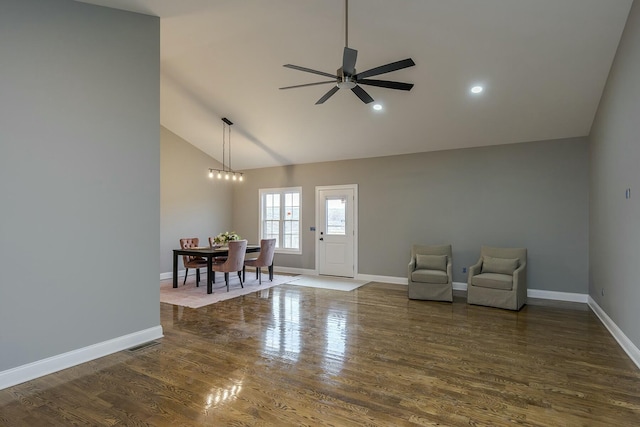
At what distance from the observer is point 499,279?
17.0 feet

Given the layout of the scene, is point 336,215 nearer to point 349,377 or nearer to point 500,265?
point 500,265

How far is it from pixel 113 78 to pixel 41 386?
2.83 meters

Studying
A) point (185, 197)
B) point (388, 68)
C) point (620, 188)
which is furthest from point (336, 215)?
point (620, 188)

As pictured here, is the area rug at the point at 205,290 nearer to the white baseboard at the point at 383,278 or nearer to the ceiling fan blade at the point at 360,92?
the white baseboard at the point at 383,278

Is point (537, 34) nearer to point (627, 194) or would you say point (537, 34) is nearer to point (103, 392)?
point (627, 194)

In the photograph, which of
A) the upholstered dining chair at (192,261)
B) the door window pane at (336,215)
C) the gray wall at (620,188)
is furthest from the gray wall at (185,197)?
the gray wall at (620,188)

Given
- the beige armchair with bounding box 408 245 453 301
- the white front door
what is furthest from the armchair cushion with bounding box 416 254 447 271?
the white front door

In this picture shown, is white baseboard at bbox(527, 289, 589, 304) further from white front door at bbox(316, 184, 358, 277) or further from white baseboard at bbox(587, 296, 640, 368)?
white front door at bbox(316, 184, 358, 277)

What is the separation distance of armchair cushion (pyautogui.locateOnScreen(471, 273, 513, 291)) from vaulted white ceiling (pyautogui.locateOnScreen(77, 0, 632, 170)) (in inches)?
94.4

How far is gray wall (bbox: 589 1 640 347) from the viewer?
318 centimetres

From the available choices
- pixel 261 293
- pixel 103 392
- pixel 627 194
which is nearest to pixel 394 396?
pixel 103 392

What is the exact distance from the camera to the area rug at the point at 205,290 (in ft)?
18.0

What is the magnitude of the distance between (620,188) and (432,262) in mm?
2905

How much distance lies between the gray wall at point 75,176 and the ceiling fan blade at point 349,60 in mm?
2134
